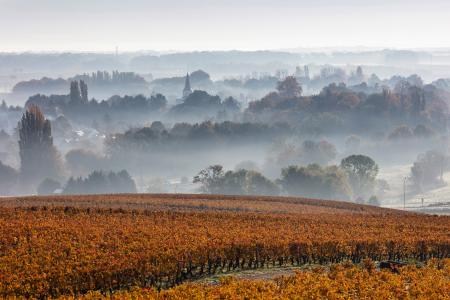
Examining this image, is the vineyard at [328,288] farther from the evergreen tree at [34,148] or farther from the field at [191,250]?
the evergreen tree at [34,148]

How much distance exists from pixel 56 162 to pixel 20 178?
1182 cm

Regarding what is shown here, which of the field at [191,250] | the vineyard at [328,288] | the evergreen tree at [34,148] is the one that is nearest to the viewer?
the vineyard at [328,288]

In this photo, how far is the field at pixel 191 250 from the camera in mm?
25578

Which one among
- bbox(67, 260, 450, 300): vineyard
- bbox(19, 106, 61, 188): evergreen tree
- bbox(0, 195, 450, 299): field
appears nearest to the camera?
bbox(67, 260, 450, 300): vineyard

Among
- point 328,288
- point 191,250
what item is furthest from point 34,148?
point 328,288

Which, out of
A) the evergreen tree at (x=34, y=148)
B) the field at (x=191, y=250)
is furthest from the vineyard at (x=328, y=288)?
the evergreen tree at (x=34, y=148)

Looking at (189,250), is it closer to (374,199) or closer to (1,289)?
(1,289)

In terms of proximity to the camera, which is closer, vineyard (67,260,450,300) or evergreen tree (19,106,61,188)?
vineyard (67,260,450,300)

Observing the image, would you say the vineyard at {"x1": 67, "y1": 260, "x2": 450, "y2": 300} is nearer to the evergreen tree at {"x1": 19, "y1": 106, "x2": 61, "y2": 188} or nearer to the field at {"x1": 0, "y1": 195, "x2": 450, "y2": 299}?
the field at {"x1": 0, "y1": 195, "x2": 450, "y2": 299}

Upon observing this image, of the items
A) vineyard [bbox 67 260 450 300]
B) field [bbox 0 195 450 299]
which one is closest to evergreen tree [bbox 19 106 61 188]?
field [bbox 0 195 450 299]

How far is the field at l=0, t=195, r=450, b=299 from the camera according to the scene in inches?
1007

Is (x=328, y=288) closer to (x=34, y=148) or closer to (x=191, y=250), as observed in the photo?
(x=191, y=250)

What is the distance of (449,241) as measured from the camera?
36688 millimetres

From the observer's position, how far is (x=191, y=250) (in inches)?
1209
